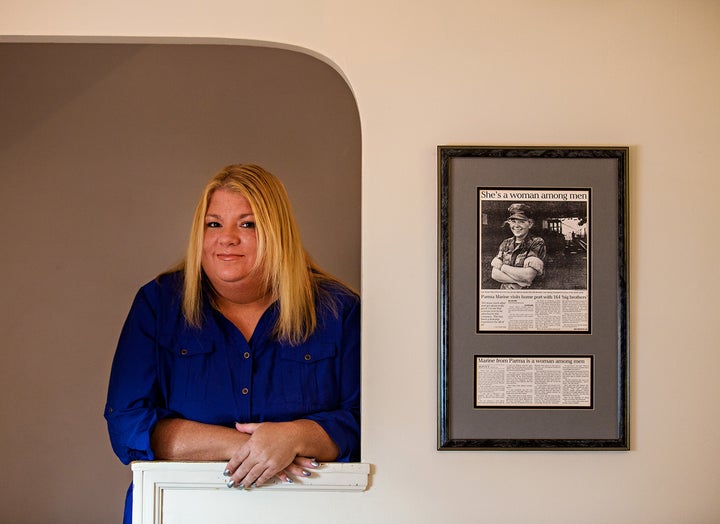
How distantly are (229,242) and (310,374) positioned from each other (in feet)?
1.54

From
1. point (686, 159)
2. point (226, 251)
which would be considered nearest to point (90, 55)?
point (226, 251)

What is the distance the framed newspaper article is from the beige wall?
2.1 inches

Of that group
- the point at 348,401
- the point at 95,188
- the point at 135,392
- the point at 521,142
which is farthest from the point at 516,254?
the point at 95,188

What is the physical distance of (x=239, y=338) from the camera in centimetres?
283

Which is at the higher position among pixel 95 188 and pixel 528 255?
pixel 95 188

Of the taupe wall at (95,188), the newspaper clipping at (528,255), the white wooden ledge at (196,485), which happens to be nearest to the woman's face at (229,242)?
the white wooden ledge at (196,485)

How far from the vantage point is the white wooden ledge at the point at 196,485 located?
2.57 meters

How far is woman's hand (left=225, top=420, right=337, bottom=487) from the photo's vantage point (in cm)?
254

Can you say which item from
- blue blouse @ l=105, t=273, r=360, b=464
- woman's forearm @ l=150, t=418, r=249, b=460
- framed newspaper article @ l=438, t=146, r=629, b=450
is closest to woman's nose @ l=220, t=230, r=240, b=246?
blue blouse @ l=105, t=273, r=360, b=464

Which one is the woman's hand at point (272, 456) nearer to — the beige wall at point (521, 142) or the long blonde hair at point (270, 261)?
the beige wall at point (521, 142)

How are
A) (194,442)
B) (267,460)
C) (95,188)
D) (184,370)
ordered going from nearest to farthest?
1. (267,460)
2. (194,442)
3. (184,370)
4. (95,188)

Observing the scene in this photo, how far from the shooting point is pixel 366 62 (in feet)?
8.46

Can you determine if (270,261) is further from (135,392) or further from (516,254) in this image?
(516,254)

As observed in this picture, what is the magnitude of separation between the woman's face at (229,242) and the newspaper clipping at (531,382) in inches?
30.2
